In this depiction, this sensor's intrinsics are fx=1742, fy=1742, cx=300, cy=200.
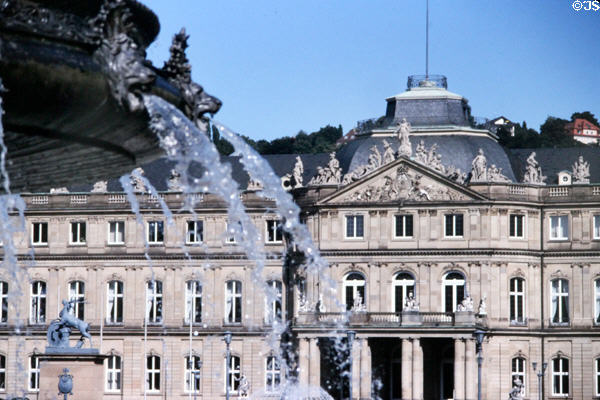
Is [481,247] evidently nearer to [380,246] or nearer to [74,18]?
[380,246]

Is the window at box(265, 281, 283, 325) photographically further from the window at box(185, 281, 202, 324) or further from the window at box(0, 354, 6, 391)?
the window at box(0, 354, 6, 391)

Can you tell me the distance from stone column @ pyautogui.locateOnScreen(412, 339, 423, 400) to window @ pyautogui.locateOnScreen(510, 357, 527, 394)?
4.49 metres

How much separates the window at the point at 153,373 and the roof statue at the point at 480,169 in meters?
17.8

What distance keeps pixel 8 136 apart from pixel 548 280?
214 ft

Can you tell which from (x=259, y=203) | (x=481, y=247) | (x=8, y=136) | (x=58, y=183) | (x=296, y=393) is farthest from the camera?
(x=259, y=203)

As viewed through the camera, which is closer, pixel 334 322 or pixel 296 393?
pixel 296 393

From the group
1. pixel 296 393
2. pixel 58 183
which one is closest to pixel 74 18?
pixel 58 183

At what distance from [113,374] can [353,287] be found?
1289cm

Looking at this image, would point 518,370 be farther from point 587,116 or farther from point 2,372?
point 587,116

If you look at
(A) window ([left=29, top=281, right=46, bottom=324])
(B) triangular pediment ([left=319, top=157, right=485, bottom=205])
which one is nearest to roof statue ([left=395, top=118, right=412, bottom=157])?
(B) triangular pediment ([left=319, top=157, right=485, bottom=205])

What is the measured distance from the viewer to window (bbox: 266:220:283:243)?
82500 millimetres

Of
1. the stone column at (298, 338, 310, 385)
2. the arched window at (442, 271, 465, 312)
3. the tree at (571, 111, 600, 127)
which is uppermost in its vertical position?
the tree at (571, 111, 600, 127)

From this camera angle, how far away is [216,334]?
82188mm

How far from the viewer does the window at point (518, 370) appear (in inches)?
3066
